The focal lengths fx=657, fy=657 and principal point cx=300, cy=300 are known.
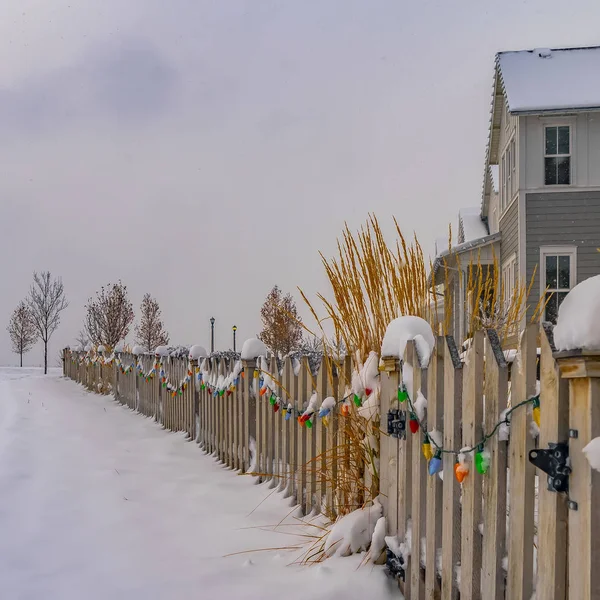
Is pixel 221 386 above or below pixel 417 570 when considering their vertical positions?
above

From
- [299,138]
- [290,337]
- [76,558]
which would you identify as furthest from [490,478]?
[290,337]

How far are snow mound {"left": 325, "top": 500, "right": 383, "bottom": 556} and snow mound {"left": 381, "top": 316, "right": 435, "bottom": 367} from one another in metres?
0.88

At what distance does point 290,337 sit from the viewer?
35031 millimetres

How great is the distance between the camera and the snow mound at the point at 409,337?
9.66ft

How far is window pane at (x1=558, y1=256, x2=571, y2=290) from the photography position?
13.4 m

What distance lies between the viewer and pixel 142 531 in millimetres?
4254

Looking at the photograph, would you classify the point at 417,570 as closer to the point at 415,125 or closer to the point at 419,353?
the point at 419,353

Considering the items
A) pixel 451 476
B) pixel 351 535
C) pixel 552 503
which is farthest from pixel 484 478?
pixel 351 535

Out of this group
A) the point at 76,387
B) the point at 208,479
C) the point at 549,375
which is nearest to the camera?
the point at 549,375

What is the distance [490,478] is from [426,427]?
0.54m

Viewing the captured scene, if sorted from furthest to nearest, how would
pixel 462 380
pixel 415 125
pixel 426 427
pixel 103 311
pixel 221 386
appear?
1. pixel 103 311
2. pixel 415 125
3. pixel 221 386
4. pixel 426 427
5. pixel 462 380

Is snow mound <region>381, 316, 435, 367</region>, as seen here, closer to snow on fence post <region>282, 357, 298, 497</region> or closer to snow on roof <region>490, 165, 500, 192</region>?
snow on fence post <region>282, 357, 298, 497</region>

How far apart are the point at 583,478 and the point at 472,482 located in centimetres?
69

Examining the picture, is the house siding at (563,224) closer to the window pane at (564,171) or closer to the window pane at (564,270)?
the window pane at (564,270)
